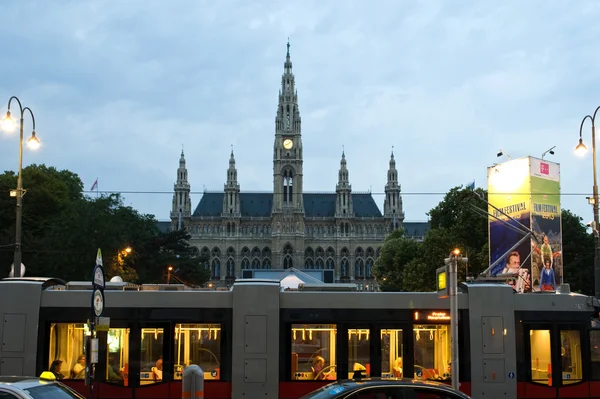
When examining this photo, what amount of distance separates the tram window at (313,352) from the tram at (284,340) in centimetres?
2

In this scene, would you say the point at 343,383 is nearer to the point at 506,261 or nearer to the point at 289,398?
the point at 289,398

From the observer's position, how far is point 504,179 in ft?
136

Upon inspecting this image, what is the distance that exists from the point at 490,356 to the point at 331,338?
365 cm

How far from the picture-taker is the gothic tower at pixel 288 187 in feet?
449

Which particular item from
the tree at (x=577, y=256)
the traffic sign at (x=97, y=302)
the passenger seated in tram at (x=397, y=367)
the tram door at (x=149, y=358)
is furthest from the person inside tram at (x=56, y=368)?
the tree at (x=577, y=256)

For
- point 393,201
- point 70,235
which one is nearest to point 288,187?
point 393,201

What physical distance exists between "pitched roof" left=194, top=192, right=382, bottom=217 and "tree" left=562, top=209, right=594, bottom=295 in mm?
83233

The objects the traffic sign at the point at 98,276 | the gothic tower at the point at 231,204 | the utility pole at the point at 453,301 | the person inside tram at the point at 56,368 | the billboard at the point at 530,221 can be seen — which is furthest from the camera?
the gothic tower at the point at 231,204

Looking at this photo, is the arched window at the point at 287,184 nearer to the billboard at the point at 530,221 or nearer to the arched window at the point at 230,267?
the arched window at the point at 230,267

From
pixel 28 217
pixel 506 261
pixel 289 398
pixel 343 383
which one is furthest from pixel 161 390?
pixel 28 217

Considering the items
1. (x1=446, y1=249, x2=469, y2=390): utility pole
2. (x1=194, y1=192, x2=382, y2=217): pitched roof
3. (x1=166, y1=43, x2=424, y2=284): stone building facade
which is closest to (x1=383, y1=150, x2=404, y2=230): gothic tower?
(x1=166, y1=43, x2=424, y2=284): stone building facade

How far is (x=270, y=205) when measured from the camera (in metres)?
145

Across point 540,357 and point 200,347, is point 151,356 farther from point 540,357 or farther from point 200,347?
point 540,357

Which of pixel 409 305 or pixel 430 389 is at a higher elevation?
pixel 409 305
